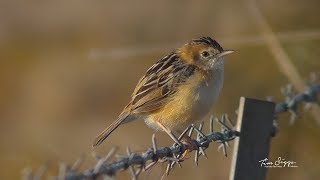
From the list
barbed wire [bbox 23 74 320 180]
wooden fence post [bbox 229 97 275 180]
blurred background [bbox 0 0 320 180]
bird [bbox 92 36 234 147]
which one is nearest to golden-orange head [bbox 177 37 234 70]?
bird [bbox 92 36 234 147]

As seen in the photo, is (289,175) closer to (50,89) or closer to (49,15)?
(50,89)

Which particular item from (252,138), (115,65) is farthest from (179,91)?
(115,65)

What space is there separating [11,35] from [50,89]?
233 centimetres

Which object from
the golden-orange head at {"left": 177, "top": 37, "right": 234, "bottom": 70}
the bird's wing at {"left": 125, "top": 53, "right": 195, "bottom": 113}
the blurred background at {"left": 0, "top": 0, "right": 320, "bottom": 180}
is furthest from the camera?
the blurred background at {"left": 0, "top": 0, "right": 320, "bottom": 180}

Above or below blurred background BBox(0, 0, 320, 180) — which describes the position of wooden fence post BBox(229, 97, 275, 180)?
below

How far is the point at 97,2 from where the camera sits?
54.4 feet

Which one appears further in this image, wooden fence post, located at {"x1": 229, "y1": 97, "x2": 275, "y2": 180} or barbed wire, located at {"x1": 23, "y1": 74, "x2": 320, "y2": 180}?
wooden fence post, located at {"x1": 229, "y1": 97, "x2": 275, "y2": 180}

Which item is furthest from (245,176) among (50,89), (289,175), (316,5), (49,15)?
(49,15)

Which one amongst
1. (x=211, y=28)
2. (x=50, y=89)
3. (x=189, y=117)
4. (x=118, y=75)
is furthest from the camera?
(x=50, y=89)

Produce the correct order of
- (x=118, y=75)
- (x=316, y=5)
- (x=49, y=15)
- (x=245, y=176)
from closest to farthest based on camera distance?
(x=245, y=176), (x=316, y=5), (x=118, y=75), (x=49, y=15)

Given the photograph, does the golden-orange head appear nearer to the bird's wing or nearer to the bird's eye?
the bird's eye

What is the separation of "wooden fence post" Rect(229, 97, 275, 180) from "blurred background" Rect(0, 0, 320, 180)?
2.97m

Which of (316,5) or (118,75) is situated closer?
(316,5)

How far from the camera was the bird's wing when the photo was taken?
20.4 ft
